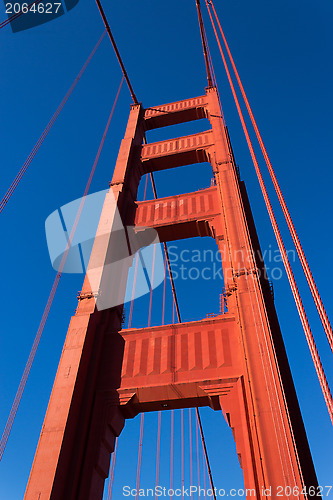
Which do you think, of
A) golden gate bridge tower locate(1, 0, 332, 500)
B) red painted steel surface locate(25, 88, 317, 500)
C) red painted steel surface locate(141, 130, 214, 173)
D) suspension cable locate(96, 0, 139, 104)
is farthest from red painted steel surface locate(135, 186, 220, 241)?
suspension cable locate(96, 0, 139, 104)

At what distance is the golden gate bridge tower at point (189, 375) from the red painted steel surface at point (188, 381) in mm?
28

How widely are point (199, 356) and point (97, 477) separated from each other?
4283 millimetres

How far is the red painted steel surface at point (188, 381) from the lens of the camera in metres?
8.01

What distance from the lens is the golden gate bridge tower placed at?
313 inches

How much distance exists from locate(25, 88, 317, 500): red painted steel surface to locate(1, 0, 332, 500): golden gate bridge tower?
0.09 feet

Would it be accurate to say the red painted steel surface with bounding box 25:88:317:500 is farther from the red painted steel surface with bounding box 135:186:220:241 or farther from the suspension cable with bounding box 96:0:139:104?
the suspension cable with bounding box 96:0:139:104

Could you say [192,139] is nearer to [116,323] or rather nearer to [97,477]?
[116,323]

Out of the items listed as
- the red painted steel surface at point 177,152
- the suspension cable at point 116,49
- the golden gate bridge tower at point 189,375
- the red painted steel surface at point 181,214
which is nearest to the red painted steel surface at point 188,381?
the golden gate bridge tower at point 189,375

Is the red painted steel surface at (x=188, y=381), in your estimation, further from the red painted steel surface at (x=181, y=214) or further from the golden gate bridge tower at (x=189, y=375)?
the red painted steel surface at (x=181, y=214)

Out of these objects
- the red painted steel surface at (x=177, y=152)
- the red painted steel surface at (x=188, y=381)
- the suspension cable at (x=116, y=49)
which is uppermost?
the suspension cable at (x=116, y=49)

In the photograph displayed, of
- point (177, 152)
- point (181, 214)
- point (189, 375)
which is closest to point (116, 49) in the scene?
point (177, 152)

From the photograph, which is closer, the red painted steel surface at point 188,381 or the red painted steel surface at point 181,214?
the red painted steel surface at point 188,381

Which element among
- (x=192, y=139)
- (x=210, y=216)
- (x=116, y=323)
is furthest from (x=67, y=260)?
(x=192, y=139)

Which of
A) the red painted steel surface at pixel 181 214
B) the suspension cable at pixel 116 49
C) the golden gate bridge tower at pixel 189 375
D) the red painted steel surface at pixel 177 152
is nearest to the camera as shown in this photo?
the golden gate bridge tower at pixel 189 375
